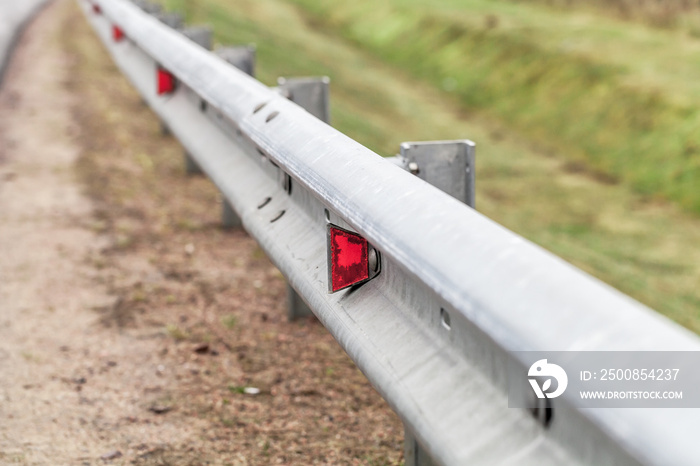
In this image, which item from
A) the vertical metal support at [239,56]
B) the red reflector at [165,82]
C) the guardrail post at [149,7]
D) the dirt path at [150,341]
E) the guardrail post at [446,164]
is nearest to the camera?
the guardrail post at [446,164]

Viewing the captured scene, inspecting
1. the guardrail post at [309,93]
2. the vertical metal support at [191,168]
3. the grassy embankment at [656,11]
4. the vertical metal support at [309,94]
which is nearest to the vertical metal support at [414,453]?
the guardrail post at [309,93]

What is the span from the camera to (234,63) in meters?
5.22

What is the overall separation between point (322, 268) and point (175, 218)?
9.37 ft

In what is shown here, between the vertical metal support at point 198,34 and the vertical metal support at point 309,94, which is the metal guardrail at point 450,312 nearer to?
the vertical metal support at point 309,94

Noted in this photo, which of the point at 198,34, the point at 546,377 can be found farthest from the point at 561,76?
the point at 546,377

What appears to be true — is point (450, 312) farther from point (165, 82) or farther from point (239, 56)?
point (165, 82)

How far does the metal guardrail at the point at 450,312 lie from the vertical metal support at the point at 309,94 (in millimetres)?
897

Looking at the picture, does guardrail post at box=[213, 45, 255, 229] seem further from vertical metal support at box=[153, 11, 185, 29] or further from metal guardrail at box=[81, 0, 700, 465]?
vertical metal support at box=[153, 11, 185, 29]

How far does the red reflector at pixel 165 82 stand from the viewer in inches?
217

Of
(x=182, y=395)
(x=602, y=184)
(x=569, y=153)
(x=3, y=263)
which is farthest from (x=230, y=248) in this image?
(x=569, y=153)

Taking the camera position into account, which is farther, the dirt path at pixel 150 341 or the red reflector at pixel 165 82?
the red reflector at pixel 165 82

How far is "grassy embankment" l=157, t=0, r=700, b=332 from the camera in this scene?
6.83 meters

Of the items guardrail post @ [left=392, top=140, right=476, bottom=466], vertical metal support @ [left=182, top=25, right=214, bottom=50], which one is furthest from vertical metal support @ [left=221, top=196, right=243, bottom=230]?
guardrail post @ [left=392, top=140, right=476, bottom=466]

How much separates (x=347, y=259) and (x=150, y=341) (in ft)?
5.22
